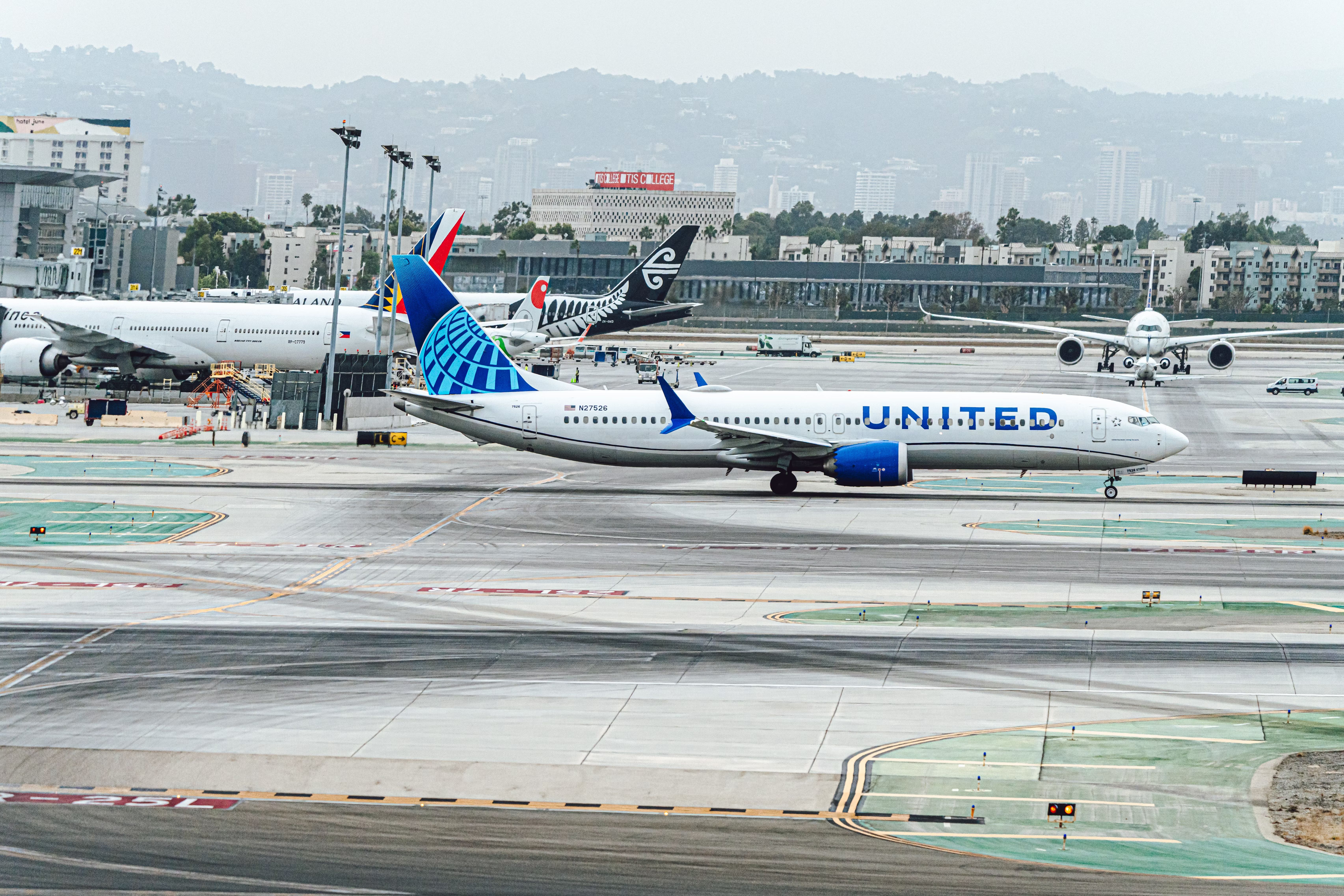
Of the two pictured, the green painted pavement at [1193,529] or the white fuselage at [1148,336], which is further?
the white fuselage at [1148,336]

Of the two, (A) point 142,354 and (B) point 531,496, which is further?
(A) point 142,354

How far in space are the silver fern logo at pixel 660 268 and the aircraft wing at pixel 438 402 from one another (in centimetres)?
5391

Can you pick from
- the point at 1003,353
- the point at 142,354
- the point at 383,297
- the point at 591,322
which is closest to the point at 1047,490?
the point at 383,297

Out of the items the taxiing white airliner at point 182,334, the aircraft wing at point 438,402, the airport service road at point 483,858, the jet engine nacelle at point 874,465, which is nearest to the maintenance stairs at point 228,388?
the taxiing white airliner at point 182,334

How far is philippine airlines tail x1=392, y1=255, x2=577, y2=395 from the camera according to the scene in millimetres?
59219

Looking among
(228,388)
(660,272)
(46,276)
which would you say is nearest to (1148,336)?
(660,272)

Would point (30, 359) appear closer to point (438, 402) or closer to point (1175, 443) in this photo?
point (438, 402)

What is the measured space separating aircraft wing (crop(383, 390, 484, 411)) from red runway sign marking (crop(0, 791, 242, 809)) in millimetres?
35161

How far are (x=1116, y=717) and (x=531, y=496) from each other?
34.3 m

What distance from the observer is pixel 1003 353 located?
6939 inches

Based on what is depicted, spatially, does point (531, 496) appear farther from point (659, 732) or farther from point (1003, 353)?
point (1003, 353)

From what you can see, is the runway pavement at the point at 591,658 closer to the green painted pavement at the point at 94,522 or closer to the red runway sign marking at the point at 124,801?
the red runway sign marking at the point at 124,801

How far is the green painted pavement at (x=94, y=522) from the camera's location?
4803 centimetres

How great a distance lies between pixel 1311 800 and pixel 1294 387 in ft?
337
